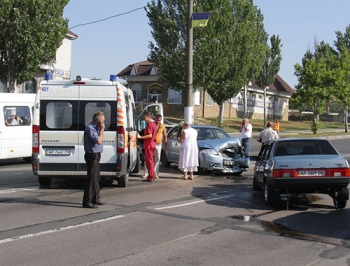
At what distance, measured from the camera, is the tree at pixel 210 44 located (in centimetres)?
3794

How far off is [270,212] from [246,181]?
15.1ft

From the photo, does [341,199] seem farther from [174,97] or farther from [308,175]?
[174,97]

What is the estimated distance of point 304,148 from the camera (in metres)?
9.91

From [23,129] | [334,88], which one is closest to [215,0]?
[334,88]

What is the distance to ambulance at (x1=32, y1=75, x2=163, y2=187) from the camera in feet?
36.7

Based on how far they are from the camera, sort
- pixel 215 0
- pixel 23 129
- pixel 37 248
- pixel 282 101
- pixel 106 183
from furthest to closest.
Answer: pixel 282 101 → pixel 215 0 → pixel 23 129 → pixel 106 183 → pixel 37 248

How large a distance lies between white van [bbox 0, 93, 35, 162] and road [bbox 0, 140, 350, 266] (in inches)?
226

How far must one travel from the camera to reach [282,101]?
67000 mm

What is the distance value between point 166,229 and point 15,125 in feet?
37.6

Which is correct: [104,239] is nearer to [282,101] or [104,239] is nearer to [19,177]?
[19,177]

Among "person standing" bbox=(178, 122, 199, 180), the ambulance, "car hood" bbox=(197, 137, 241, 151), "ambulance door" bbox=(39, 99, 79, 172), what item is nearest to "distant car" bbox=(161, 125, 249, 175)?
"car hood" bbox=(197, 137, 241, 151)

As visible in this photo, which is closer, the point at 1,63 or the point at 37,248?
the point at 37,248

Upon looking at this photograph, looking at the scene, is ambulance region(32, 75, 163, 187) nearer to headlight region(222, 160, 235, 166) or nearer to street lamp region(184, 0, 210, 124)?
headlight region(222, 160, 235, 166)

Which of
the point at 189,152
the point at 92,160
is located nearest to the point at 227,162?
the point at 189,152
